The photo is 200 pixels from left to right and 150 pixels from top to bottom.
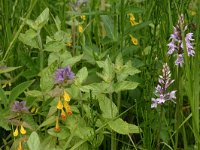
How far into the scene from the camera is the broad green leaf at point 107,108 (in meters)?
1.61

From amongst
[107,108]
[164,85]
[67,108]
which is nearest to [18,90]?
[67,108]

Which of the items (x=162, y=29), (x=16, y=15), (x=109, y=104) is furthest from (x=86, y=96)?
(x=16, y=15)

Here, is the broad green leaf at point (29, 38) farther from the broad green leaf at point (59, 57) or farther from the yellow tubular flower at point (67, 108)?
the yellow tubular flower at point (67, 108)

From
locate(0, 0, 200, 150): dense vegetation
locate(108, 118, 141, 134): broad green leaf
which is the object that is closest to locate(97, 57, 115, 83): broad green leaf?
locate(0, 0, 200, 150): dense vegetation

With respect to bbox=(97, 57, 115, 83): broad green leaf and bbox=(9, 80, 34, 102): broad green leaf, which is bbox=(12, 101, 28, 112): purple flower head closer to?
bbox=(9, 80, 34, 102): broad green leaf

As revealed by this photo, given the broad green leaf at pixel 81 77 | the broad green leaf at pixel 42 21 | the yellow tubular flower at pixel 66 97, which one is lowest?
the yellow tubular flower at pixel 66 97

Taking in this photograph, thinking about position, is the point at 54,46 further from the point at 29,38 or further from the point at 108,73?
the point at 108,73

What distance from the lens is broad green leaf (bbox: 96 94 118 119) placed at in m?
1.61

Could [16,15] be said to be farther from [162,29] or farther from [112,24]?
[162,29]

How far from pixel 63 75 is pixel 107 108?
168mm

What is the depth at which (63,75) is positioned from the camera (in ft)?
5.20

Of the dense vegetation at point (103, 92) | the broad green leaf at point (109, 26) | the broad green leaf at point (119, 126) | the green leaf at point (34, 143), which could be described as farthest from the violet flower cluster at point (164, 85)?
the broad green leaf at point (109, 26)

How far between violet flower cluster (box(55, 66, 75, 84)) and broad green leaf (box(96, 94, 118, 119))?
12cm

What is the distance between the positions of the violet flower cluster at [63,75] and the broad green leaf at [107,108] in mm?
116
